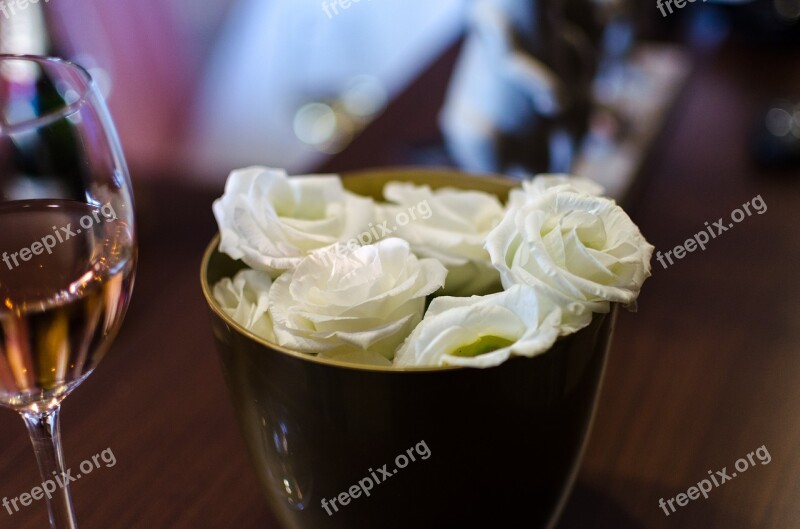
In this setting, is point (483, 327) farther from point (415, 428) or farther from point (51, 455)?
point (51, 455)

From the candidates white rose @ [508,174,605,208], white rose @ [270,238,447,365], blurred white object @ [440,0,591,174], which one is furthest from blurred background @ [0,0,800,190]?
white rose @ [270,238,447,365]

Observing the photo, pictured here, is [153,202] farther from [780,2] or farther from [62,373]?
[780,2]

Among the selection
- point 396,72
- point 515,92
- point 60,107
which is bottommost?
point 396,72

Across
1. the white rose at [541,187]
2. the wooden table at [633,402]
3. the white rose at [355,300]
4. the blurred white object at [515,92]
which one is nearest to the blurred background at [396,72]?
the blurred white object at [515,92]

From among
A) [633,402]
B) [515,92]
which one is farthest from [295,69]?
[633,402]

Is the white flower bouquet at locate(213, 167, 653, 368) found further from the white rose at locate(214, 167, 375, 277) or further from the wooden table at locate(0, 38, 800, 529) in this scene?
the wooden table at locate(0, 38, 800, 529)

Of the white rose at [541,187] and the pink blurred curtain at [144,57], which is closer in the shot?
the white rose at [541,187]

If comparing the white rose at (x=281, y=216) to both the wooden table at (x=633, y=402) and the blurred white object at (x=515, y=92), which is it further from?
the blurred white object at (x=515, y=92)
